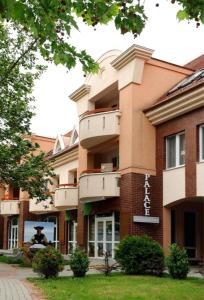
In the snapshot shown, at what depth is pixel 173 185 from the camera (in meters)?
21.8

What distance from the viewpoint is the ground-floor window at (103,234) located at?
24516 millimetres

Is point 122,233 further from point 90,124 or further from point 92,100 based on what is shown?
point 92,100

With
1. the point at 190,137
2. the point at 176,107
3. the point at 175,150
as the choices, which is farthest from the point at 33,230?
the point at 176,107

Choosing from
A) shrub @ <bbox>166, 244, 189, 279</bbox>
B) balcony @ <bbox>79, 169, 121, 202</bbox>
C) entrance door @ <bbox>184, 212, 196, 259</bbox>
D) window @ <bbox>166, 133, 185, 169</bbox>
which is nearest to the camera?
shrub @ <bbox>166, 244, 189, 279</bbox>

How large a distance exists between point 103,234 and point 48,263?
10267mm

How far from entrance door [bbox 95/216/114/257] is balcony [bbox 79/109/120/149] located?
3.95 m

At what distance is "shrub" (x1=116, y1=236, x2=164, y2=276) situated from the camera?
1742cm

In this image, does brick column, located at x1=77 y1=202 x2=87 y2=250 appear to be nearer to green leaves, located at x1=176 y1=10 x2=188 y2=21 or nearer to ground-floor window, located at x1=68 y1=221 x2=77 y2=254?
ground-floor window, located at x1=68 y1=221 x2=77 y2=254

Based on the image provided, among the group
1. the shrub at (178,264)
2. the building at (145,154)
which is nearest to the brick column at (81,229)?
the building at (145,154)

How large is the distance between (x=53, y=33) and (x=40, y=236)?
18.6m

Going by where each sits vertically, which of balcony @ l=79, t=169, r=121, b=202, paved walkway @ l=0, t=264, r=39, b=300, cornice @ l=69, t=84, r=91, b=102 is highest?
cornice @ l=69, t=84, r=91, b=102

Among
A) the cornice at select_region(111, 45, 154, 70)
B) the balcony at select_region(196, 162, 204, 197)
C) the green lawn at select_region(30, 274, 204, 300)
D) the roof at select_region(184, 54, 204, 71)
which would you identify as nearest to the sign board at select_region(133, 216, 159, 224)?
the balcony at select_region(196, 162, 204, 197)

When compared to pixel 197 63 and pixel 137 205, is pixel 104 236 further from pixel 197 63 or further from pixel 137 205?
pixel 197 63

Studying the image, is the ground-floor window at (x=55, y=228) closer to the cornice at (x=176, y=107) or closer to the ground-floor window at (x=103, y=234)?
the ground-floor window at (x=103, y=234)
